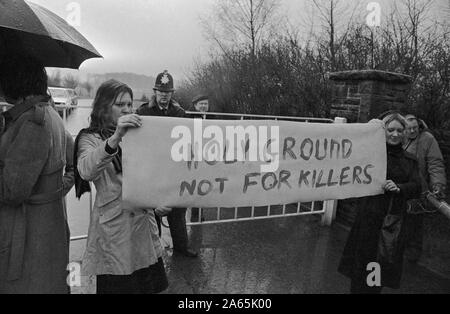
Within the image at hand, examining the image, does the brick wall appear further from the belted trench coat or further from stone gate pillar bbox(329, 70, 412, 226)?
the belted trench coat

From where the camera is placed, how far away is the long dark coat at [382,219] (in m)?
2.60

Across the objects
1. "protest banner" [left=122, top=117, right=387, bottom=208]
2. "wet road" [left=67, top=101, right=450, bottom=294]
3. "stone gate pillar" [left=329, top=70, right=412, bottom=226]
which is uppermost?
"stone gate pillar" [left=329, top=70, right=412, bottom=226]

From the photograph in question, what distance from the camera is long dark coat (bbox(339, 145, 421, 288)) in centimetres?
260

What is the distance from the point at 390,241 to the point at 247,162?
119 cm

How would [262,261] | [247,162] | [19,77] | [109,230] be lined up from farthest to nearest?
[262,261], [247,162], [109,230], [19,77]

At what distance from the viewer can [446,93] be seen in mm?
5203

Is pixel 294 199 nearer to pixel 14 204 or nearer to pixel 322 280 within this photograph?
pixel 322 280

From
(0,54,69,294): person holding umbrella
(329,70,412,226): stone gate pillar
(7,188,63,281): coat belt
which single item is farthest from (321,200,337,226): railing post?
(7,188,63,281): coat belt

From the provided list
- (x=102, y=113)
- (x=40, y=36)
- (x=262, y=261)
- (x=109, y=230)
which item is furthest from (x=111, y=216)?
(x=262, y=261)

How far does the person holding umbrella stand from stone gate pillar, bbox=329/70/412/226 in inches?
135

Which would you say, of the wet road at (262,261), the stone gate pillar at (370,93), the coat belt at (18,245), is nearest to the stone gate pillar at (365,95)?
the stone gate pillar at (370,93)

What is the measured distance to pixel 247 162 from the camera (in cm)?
253

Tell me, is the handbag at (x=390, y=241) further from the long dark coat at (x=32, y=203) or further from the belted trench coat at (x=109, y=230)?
the long dark coat at (x=32, y=203)

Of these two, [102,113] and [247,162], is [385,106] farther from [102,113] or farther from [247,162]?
[102,113]
